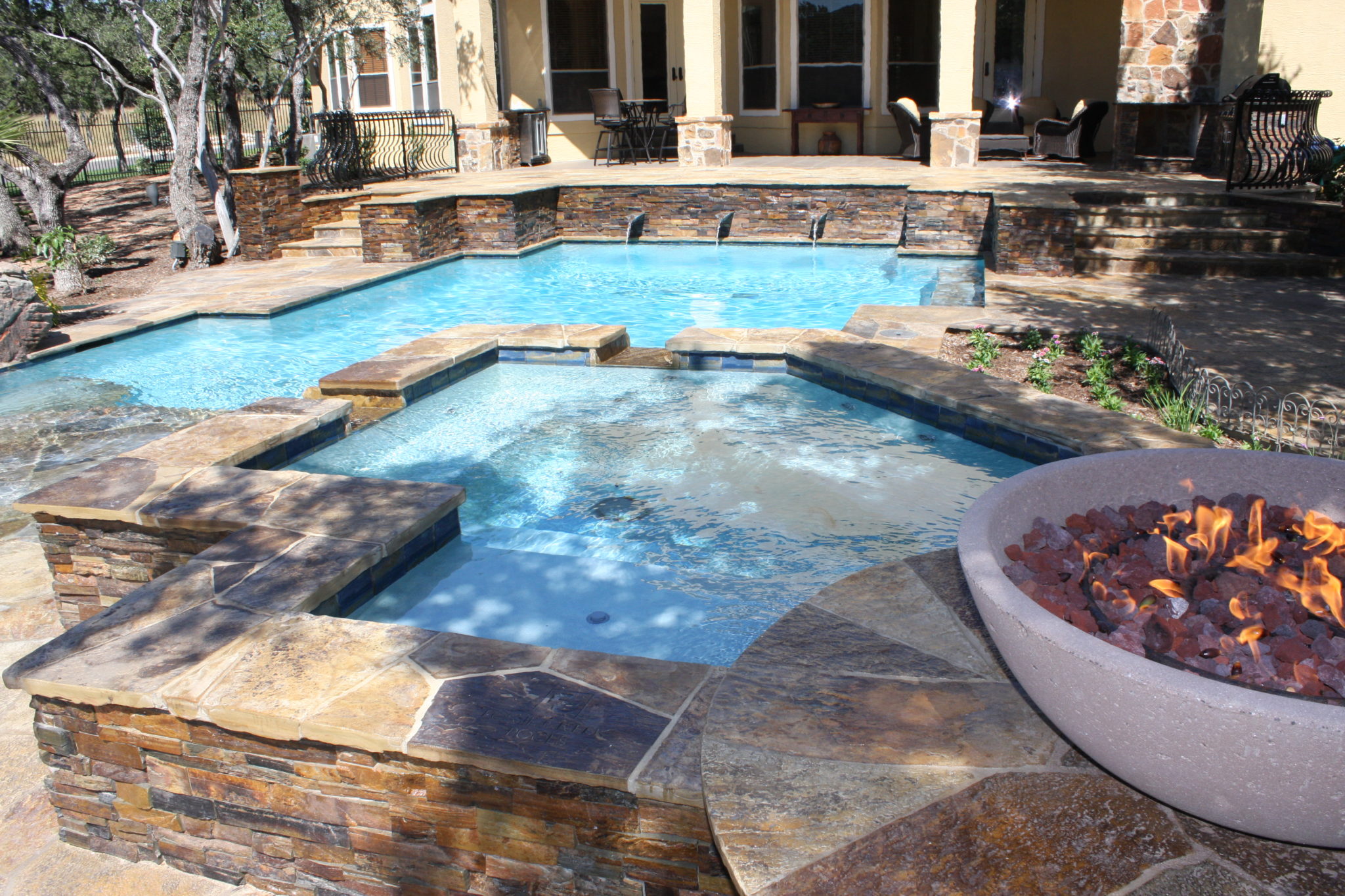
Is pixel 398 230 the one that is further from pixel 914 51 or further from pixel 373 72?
pixel 373 72

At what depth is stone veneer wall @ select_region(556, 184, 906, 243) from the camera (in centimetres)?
1185

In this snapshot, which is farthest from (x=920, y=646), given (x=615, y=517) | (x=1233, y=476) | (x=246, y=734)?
(x=615, y=517)

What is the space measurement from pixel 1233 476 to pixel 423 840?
2.17 m

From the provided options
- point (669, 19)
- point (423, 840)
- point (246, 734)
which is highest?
point (669, 19)

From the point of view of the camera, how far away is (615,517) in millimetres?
4570

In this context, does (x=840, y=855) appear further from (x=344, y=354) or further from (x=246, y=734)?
(x=344, y=354)

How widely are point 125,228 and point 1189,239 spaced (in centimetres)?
1354

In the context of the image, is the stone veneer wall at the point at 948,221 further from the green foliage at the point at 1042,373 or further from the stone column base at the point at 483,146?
the stone column base at the point at 483,146

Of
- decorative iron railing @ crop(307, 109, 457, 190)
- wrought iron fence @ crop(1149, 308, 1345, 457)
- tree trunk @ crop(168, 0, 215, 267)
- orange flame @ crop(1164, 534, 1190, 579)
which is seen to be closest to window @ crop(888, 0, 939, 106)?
decorative iron railing @ crop(307, 109, 457, 190)

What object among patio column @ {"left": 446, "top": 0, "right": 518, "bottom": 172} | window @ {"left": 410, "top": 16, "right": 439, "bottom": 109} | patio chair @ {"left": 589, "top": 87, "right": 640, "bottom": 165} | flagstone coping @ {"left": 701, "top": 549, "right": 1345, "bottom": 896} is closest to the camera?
flagstone coping @ {"left": 701, "top": 549, "right": 1345, "bottom": 896}

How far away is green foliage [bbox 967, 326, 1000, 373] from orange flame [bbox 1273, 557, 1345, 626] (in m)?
3.83

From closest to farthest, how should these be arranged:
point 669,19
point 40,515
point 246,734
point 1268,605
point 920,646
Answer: point 1268,605
point 920,646
point 246,734
point 40,515
point 669,19

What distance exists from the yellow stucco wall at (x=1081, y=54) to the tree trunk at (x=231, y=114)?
12.1 metres

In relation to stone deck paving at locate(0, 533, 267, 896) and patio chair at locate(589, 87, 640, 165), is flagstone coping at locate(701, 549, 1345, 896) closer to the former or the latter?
stone deck paving at locate(0, 533, 267, 896)
